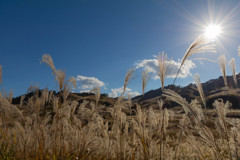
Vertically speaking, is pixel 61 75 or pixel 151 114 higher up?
pixel 61 75

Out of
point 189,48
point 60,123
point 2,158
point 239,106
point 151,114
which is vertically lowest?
point 2,158

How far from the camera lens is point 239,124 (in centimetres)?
296

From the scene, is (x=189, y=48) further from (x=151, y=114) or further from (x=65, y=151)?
(x=65, y=151)

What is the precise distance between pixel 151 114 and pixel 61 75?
1.74 m

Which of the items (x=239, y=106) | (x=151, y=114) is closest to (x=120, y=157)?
(x=151, y=114)

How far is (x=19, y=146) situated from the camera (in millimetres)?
3654

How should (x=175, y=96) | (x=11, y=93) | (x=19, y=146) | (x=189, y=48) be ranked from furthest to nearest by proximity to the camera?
1. (x=11, y=93)
2. (x=19, y=146)
3. (x=189, y=48)
4. (x=175, y=96)

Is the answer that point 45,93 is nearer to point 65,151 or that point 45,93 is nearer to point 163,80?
point 65,151

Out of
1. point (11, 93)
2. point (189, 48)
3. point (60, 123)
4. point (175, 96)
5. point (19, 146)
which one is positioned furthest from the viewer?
point (11, 93)

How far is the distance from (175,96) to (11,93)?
480 centimetres

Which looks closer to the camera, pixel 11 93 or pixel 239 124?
pixel 239 124

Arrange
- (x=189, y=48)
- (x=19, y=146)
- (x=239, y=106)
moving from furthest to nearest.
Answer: (x=239, y=106) → (x=19, y=146) → (x=189, y=48)

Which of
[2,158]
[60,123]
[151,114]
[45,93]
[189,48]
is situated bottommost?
[2,158]

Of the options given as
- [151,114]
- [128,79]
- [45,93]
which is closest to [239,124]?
[151,114]
